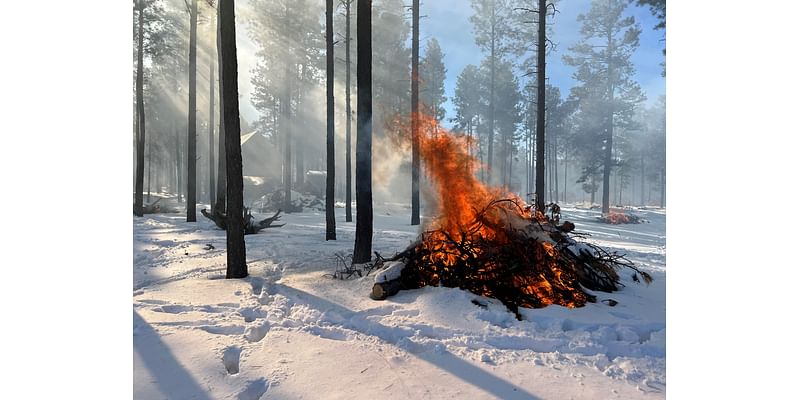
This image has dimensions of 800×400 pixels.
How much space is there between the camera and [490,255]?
5281 mm

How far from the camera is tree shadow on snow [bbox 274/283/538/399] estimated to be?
280cm

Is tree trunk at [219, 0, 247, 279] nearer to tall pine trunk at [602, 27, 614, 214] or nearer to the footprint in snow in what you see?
the footprint in snow

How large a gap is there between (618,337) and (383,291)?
2.70 metres

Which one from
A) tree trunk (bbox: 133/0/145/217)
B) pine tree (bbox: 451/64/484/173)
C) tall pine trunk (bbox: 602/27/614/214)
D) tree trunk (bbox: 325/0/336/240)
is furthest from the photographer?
pine tree (bbox: 451/64/484/173)

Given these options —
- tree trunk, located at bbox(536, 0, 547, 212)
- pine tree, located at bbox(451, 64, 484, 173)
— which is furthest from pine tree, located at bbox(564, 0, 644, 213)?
tree trunk, located at bbox(536, 0, 547, 212)

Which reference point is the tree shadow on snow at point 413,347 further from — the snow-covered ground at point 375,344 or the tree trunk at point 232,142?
the tree trunk at point 232,142

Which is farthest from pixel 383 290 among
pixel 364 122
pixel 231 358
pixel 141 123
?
pixel 141 123

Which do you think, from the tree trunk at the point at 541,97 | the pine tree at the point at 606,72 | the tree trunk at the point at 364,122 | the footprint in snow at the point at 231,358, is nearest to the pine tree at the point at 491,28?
the pine tree at the point at 606,72

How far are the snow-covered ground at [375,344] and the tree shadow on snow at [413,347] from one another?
14 millimetres

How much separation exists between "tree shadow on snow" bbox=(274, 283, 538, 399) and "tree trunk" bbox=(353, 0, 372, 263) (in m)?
2.02

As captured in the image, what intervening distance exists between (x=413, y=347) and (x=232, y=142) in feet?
15.3

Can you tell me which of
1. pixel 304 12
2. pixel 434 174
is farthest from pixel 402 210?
pixel 434 174

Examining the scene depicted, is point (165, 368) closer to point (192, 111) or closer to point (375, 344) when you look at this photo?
point (375, 344)
